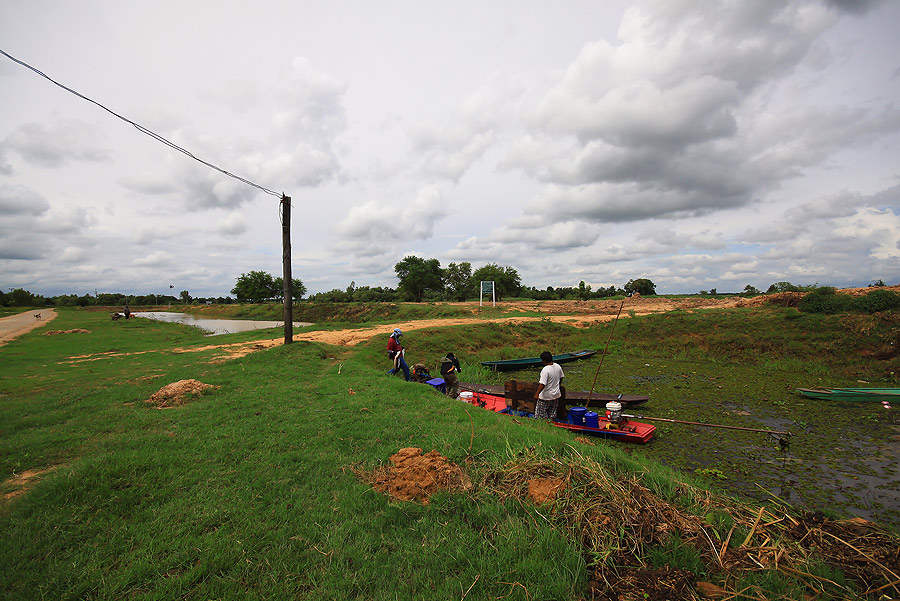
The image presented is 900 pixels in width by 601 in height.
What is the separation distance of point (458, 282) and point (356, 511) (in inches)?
2323

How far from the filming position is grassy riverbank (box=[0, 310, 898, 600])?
307 cm

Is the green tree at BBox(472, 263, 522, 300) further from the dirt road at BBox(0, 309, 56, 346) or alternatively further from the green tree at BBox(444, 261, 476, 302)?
the dirt road at BBox(0, 309, 56, 346)

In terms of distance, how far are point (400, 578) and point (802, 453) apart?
365 inches

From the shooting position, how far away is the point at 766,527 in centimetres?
363

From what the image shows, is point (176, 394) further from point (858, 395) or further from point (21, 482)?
point (858, 395)

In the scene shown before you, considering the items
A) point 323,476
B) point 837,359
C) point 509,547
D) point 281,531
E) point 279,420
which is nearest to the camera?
point 509,547

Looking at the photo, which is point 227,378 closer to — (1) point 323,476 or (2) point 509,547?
(1) point 323,476

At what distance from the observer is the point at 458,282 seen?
62812 mm

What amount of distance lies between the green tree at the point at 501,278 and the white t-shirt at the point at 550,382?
154ft

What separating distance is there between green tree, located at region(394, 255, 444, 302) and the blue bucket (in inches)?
1823

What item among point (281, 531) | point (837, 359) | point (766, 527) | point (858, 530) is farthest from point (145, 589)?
point (837, 359)

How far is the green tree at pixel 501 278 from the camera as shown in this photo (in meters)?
56.5

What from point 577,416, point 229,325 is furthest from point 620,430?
point 229,325

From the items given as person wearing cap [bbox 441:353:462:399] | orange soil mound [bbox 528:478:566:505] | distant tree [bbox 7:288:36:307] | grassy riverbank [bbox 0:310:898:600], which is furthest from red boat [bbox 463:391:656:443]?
distant tree [bbox 7:288:36:307]
